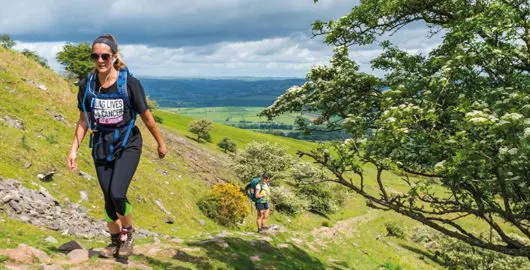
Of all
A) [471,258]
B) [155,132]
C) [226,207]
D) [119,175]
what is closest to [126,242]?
[119,175]

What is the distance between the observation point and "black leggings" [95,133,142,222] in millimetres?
7328

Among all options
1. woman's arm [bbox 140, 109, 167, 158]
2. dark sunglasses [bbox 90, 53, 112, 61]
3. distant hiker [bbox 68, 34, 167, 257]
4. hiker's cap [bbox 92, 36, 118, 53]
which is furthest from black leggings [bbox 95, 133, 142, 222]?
hiker's cap [bbox 92, 36, 118, 53]

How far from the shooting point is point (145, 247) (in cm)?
1161

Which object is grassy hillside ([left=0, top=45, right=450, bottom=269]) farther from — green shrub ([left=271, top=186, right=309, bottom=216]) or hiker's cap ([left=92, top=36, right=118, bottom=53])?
hiker's cap ([left=92, top=36, right=118, bottom=53])

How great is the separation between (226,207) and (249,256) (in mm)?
17676

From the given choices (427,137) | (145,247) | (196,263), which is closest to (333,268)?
(196,263)

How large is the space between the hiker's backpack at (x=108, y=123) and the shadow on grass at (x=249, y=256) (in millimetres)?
4944

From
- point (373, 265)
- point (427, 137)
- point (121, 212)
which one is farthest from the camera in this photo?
point (373, 265)

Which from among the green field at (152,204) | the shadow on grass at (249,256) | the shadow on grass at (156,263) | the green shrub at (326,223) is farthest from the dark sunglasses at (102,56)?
the green shrub at (326,223)

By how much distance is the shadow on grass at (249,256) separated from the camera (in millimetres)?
12016

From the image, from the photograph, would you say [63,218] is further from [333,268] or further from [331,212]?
[331,212]

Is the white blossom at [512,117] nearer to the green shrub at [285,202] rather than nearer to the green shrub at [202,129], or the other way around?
the green shrub at [285,202]

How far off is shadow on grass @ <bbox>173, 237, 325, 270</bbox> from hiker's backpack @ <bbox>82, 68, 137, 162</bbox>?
494 centimetres

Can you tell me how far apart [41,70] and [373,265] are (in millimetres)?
34353
